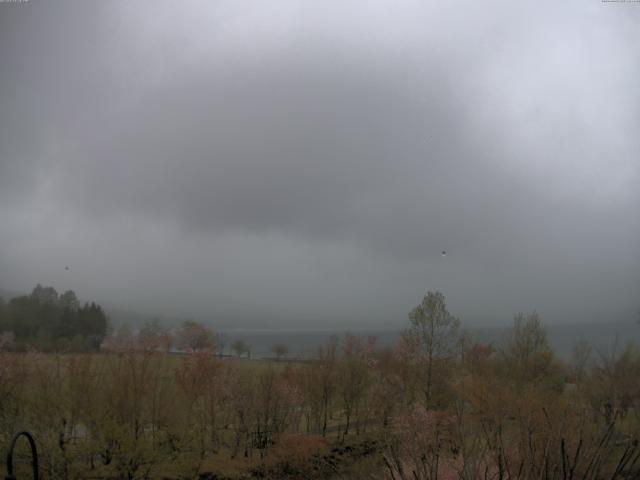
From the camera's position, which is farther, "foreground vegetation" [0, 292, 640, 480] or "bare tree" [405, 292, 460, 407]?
"bare tree" [405, 292, 460, 407]

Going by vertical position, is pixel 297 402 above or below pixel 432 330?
below

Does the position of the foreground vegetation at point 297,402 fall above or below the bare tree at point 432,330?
below

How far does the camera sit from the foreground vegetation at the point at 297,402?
28000 mm

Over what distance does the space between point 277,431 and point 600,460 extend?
33.4 metres

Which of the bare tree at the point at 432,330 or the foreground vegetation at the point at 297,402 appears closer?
the foreground vegetation at the point at 297,402

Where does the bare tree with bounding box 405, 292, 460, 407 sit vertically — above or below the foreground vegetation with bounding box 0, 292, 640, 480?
above

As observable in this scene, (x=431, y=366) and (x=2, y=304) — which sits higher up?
(x=2, y=304)

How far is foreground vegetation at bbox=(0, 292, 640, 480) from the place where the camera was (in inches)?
1102

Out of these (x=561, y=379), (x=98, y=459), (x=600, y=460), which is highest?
(x=600, y=460)

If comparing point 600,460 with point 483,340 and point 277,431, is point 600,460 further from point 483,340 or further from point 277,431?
point 483,340

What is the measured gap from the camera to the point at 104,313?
81000 millimetres

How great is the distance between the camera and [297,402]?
142ft

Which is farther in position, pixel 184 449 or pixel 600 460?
pixel 184 449

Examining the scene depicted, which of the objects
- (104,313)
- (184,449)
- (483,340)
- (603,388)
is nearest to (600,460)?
(184,449)
